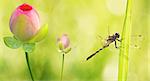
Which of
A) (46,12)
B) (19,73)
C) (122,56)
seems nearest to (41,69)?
(19,73)

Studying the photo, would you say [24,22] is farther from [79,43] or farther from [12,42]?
[79,43]

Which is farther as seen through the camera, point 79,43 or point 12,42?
point 79,43

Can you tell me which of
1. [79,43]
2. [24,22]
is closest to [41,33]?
[24,22]

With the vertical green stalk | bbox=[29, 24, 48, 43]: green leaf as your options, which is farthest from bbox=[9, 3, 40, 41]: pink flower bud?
the vertical green stalk

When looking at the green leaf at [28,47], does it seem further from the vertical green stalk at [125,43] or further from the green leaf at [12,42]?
the vertical green stalk at [125,43]

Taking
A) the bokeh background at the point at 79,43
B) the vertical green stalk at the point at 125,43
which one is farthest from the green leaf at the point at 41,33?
the bokeh background at the point at 79,43

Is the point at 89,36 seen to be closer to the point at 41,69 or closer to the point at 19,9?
the point at 41,69
